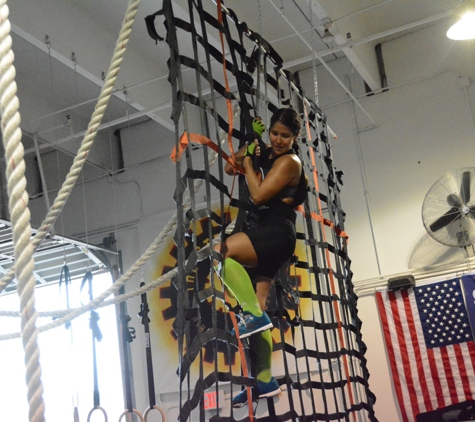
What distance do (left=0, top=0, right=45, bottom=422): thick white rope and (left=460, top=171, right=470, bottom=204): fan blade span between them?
17.0ft

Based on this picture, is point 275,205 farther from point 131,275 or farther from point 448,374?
point 448,374

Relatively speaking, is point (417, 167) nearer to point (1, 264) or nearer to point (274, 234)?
point (274, 234)

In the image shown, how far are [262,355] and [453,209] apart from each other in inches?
142

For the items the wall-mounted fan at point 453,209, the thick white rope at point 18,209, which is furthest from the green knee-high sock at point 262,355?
the wall-mounted fan at point 453,209

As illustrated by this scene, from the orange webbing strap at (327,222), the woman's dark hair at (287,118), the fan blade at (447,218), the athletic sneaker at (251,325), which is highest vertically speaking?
the fan blade at (447,218)

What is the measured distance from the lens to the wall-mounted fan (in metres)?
5.60

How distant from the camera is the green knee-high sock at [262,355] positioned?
2629mm

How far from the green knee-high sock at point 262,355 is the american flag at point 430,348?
155 inches

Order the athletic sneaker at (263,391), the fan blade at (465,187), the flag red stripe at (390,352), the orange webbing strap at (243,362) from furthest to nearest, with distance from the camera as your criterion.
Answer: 1. the flag red stripe at (390,352)
2. the fan blade at (465,187)
3. the athletic sneaker at (263,391)
4. the orange webbing strap at (243,362)

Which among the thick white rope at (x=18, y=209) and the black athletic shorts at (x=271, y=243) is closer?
the thick white rope at (x=18, y=209)

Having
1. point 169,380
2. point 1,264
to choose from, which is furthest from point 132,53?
point 169,380

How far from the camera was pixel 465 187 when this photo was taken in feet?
18.4

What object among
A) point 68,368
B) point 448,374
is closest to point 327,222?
point 448,374

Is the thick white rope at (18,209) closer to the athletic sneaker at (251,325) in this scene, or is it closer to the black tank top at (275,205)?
the athletic sneaker at (251,325)
